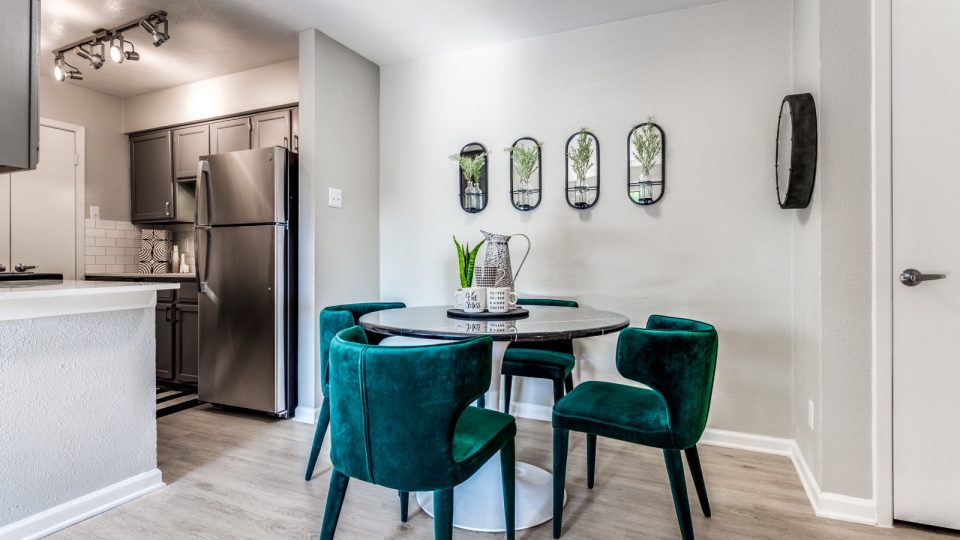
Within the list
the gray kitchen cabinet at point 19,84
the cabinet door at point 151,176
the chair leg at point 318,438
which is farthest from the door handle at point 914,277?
the cabinet door at point 151,176

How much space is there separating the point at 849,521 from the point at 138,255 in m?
5.57

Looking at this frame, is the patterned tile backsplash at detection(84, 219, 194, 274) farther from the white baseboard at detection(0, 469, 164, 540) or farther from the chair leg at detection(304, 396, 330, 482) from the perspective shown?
the chair leg at detection(304, 396, 330, 482)

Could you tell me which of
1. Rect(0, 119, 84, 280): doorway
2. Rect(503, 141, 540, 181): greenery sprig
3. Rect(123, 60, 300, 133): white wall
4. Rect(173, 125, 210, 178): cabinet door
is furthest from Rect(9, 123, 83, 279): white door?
Rect(503, 141, 540, 181): greenery sprig

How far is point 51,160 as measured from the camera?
3893 mm

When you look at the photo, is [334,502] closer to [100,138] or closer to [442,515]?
[442,515]

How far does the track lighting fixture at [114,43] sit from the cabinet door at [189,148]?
2.46ft

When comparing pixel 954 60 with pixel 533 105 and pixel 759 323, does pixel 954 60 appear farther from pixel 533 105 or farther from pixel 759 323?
pixel 533 105

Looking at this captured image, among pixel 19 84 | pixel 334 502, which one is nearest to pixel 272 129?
pixel 19 84

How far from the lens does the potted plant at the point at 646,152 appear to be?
2.71 meters

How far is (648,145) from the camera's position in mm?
2717

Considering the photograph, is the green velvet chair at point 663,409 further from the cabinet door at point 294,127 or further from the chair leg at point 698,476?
the cabinet door at point 294,127

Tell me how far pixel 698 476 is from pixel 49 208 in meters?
5.14

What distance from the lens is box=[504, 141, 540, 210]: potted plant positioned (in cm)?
297

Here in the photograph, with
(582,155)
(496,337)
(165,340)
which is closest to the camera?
(496,337)
